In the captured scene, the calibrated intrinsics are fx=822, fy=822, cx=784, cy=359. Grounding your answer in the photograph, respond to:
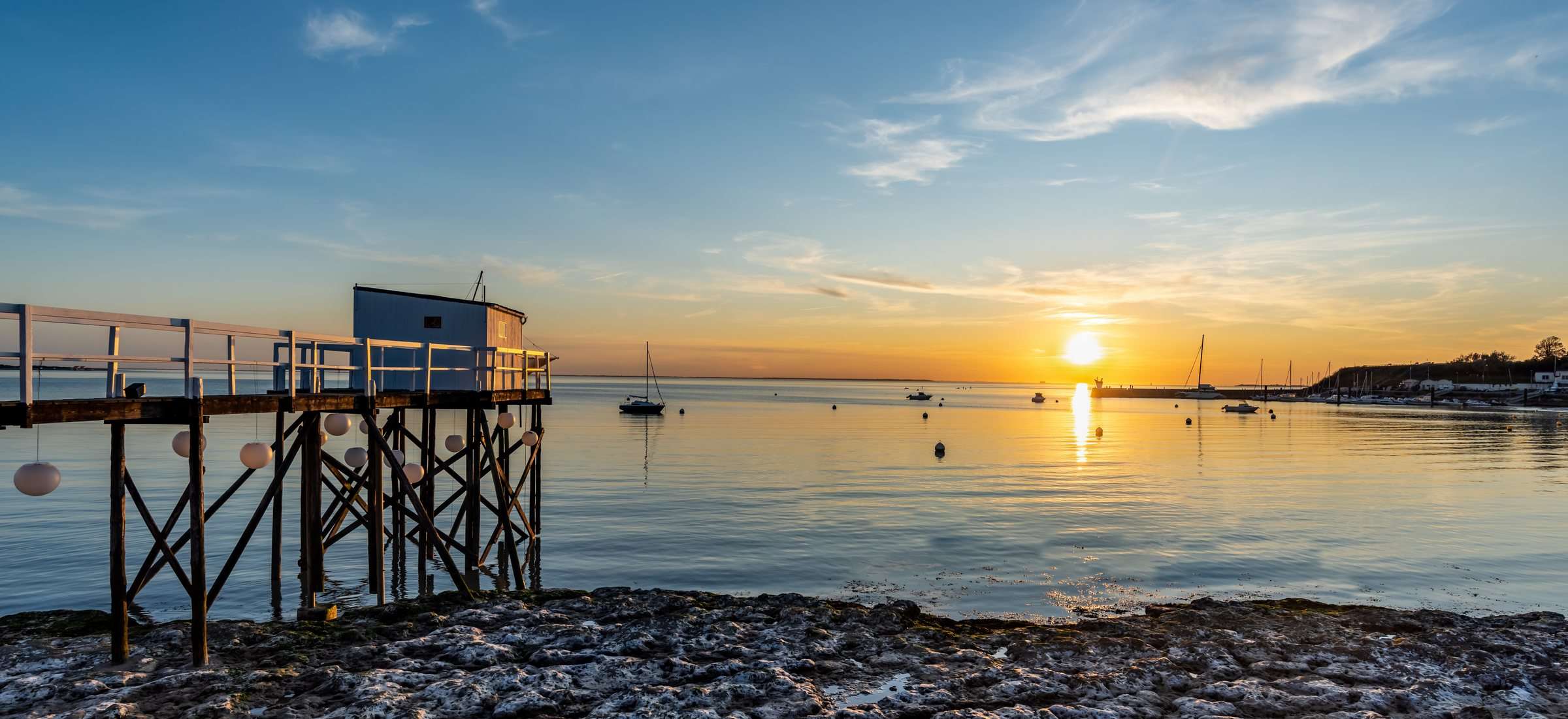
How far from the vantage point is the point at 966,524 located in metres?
25.8

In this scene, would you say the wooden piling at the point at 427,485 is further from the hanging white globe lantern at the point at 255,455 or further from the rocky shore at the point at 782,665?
the hanging white globe lantern at the point at 255,455

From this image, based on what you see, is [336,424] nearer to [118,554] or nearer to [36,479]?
[118,554]

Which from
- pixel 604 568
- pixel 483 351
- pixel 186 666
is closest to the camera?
pixel 186 666

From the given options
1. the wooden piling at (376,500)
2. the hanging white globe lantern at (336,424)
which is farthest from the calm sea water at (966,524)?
the hanging white globe lantern at (336,424)

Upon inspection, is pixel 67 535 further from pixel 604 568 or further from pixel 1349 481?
pixel 1349 481

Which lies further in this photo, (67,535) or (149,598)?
(67,535)

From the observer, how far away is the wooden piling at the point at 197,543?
11.0m

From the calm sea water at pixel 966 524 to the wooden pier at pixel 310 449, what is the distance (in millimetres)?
1155

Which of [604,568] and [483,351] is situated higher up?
[483,351]

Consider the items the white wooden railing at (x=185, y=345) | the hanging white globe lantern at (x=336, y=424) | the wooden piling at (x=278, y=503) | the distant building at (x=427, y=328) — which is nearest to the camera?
the white wooden railing at (x=185, y=345)

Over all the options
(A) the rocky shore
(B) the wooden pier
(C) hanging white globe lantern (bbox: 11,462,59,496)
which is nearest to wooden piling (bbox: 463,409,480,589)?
(B) the wooden pier

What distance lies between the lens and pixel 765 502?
29797mm

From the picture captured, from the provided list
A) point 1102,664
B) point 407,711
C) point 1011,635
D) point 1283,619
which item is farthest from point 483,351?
point 1283,619

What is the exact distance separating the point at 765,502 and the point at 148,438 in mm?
48277
